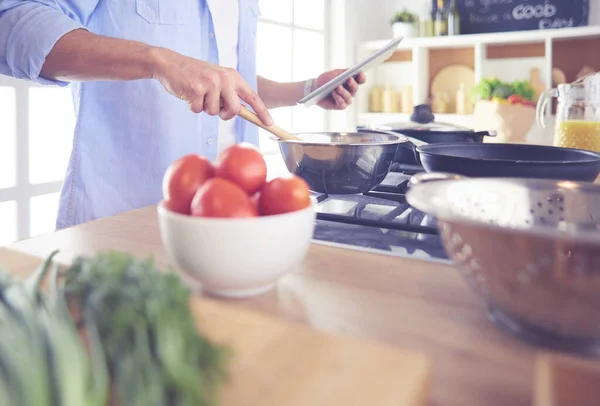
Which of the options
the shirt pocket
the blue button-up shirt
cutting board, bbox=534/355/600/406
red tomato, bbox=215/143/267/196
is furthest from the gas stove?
the shirt pocket

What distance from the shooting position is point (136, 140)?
1288mm

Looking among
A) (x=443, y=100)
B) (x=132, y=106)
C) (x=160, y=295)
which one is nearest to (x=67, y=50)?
(x=132, y=106)

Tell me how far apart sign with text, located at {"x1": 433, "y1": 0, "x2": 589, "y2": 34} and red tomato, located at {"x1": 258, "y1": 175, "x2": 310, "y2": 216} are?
9.76 feet

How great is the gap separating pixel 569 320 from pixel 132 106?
1086 millimetres

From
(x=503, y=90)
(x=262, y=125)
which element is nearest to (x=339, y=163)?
(x=262, y=125)

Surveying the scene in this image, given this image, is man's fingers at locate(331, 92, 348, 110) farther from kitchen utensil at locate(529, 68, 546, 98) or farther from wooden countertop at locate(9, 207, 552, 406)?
kitchen utensil at locate(529, 68, 546, 98)

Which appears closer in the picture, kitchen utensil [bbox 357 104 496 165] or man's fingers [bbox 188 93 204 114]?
man's fingers [bbox 188 93 204 114]

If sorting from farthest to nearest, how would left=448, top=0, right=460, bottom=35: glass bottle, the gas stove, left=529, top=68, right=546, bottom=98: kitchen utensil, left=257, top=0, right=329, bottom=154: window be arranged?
left=448, top=0, right=460, bottom=35: glass bottle
left=529, top=68, right=546, bottom=98: kitchen utensil
left=257, top=0, right=329, bottom=154: window
the gas stove

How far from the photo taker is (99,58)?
97 cm

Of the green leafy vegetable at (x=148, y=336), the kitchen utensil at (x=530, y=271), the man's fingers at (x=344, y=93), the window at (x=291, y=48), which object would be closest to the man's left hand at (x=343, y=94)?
the man's fingers at (x=344, y=93)

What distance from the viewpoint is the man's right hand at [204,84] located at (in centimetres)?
88

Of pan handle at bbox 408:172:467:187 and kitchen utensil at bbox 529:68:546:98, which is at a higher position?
kitchen utensil at bbox 529:68:546:98

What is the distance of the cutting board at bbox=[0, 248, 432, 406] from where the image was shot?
0.33 metres

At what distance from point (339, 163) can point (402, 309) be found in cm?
43
